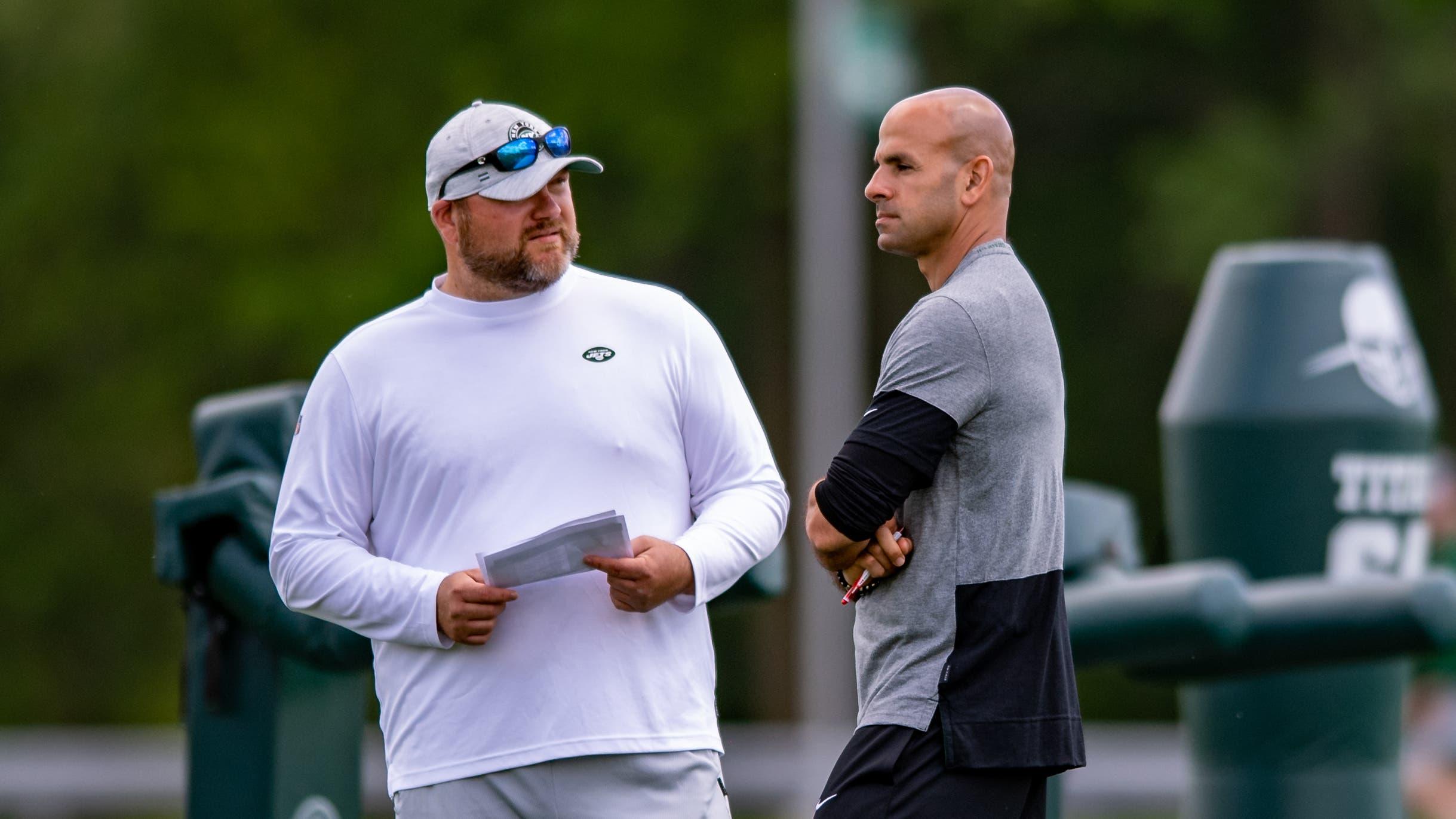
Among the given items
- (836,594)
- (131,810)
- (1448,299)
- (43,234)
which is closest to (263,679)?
(131,810)

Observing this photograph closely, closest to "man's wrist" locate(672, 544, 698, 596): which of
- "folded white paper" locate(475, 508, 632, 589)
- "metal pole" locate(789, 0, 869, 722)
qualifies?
"folded white paper" locate(475, 508, 632, 589)

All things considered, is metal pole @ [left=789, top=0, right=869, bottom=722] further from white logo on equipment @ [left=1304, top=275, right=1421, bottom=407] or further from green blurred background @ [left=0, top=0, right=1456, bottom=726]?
white logo on equipment @ [left=1304, top=275, right=1421, bottom=407]

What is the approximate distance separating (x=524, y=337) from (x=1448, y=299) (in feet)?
56.8

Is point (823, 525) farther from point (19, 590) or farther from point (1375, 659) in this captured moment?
point (19, 590)

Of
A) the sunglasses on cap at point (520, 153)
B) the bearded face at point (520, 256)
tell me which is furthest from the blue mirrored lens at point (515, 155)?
the bearded face at point (520, 256)

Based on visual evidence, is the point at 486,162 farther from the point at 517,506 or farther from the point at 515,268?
the point at 517,506

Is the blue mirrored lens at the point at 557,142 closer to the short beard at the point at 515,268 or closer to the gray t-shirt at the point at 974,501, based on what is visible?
the short beard at the point at 515,268

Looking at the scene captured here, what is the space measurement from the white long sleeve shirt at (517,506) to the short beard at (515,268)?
1.4 inches

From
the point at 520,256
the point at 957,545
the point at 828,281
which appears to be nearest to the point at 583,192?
the point at 828,281

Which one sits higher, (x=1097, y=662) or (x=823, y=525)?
(x=823, y=525)

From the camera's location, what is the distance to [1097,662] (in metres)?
4.57

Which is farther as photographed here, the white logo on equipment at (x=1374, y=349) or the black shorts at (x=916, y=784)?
the white logo on equipment at (x=1374, y=349)

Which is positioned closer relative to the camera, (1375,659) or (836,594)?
(1375,659)

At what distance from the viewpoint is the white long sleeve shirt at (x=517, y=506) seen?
3578 mm
